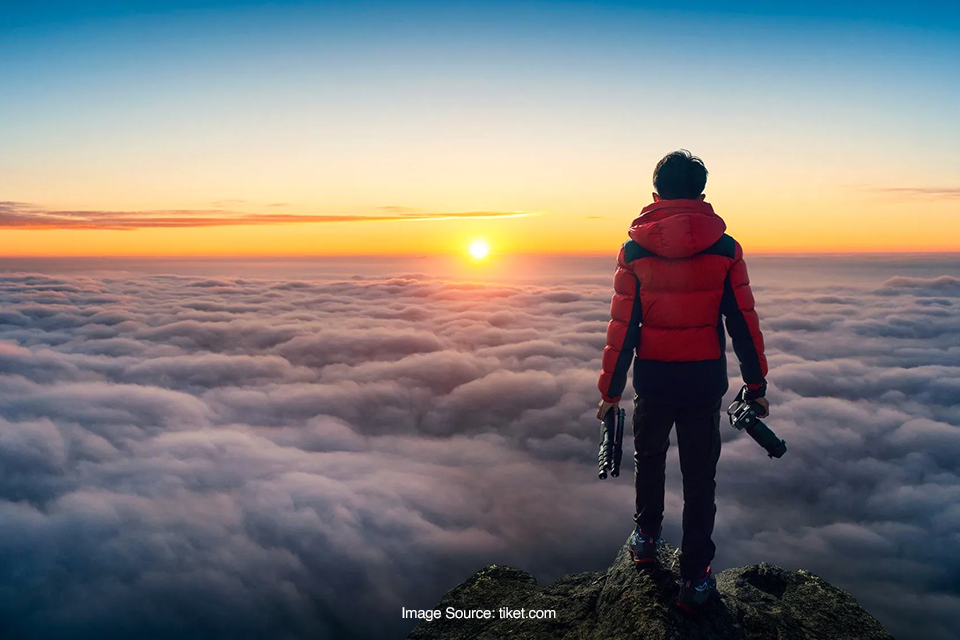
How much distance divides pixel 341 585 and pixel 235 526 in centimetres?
1272

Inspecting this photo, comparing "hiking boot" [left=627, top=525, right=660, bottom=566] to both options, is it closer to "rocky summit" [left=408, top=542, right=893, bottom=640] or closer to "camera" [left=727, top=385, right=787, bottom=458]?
"rocky summit" [left=408, top=542, right=893, bottom=640]

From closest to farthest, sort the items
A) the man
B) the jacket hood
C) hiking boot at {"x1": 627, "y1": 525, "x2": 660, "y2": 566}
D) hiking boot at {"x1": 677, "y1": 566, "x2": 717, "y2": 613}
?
the jacket hood → the man → hiking boot at {"x1": 677, "y1": 566, "x2": 717, "y2": 613} → hiking boot at {"x1": 627, "y1": 525, "x2": 660, "y2": 566}

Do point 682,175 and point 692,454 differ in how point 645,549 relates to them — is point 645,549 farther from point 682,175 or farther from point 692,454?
point 682,175

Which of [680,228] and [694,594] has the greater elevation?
[680,228]

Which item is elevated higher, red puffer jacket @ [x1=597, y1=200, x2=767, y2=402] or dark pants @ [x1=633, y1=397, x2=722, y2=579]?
red puffer jacket @ [x1=597, y1=200, x2=767, y2=402]

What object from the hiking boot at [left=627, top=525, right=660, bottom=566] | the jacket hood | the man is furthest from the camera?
the hiking boot at [left=627, top=525, right=660, bottom=566]

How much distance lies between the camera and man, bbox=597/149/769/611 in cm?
386

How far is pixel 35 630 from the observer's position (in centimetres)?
4619

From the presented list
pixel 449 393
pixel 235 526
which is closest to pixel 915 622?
pixel 449 393

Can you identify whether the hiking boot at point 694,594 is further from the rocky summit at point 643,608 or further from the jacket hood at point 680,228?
the jacket hood at point 680,228

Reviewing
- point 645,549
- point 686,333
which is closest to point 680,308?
point 686,333

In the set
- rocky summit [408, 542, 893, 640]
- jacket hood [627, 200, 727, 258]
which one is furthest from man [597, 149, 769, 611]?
rocky summit [408, 542, 893, 640]

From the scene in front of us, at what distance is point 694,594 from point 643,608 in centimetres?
41

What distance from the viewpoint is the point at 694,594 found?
4.00 meters
